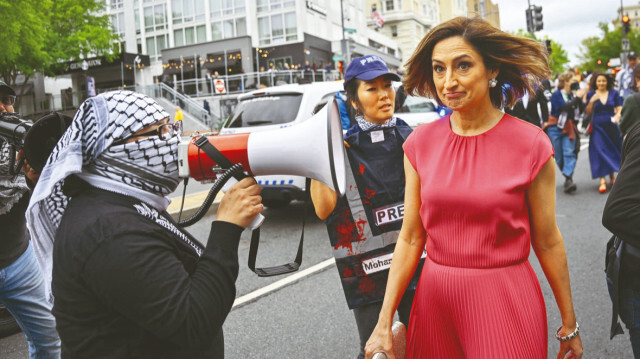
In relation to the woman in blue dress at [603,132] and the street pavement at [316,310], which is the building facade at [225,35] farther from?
the street pavement at [316,310]

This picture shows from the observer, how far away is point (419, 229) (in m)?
1.99

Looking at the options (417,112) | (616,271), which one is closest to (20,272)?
(616,271)

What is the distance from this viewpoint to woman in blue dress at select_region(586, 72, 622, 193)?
831 cm

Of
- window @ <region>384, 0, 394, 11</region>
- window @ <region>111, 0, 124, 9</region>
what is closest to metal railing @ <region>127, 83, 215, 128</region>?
window @ <region>111, 0, 124, 9</region>

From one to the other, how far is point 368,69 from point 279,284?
8.92 feet

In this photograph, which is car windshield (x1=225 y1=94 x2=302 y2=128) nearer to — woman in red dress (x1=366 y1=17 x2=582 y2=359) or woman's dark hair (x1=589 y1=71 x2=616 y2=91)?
woman's dark hair (x1=589 y1=71 x2=616 y2=91)

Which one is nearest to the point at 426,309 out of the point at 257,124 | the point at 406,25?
the point at 257,124

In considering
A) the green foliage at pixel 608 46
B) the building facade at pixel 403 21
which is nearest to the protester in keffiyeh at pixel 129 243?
the green foliage at pixel 608 46

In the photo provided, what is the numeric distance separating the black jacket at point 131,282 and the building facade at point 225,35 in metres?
35.8

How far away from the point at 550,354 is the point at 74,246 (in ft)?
9.83

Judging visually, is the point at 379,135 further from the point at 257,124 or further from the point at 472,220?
the point at 257,124

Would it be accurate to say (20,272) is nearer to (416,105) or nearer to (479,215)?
(479,215)

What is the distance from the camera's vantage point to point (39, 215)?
1.70 meters

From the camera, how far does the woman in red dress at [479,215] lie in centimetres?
172
